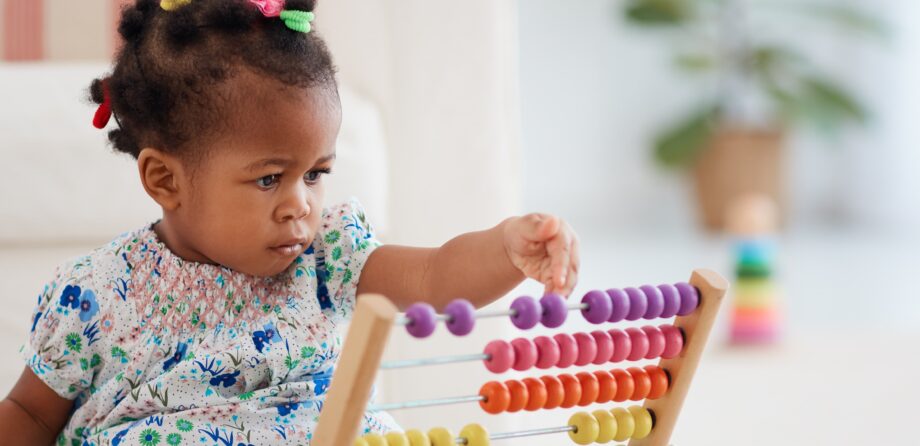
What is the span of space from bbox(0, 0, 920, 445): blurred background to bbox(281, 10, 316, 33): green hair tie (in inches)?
15.4

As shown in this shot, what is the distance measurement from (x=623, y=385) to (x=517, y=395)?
101mm

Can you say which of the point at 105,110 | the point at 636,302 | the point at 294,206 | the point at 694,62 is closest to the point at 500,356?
the point at 636,302

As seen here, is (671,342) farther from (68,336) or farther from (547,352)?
(68,336)

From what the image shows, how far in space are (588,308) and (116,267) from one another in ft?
1.51

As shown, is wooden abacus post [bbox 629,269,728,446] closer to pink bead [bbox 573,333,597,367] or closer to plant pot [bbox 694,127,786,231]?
pink bead [bbox 573,333,597,367]

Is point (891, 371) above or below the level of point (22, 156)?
below

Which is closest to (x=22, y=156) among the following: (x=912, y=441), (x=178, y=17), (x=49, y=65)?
(x=49, y=65)

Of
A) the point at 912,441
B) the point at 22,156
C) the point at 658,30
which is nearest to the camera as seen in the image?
the point at 22,156

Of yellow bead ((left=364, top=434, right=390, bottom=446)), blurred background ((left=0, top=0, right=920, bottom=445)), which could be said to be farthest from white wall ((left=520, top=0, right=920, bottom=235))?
yellow bead ((left=364, top=434, right=390, bottom=446))

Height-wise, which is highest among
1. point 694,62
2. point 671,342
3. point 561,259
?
point 561,259

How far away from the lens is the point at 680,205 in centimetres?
465

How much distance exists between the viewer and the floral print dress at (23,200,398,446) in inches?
39.8

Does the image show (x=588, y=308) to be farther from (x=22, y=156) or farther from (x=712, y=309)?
(x=22, y=156)

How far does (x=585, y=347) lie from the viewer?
946mm
